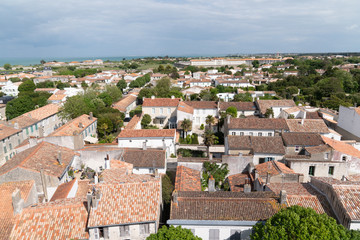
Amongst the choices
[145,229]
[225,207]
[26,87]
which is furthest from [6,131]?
[26,87]

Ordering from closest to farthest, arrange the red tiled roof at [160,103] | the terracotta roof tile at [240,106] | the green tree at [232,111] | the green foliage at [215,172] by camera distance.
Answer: the green foliage at [215,172], the green tree at [232,111], the red tiled roof at [160,103], the terracotta roof tile at [240,106]

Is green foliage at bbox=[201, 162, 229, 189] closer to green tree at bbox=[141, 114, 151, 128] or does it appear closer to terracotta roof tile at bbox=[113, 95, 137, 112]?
green tree at bbox=[141, 114, 151, 128]

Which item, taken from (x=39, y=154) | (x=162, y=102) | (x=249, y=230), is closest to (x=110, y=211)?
(x=249, y=230)

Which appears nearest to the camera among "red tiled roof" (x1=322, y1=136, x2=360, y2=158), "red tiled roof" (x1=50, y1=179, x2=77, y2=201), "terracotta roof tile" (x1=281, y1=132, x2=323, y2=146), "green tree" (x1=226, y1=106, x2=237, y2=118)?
"red tiled roof" (x1=50, y1=179, x2=77, y2=201)

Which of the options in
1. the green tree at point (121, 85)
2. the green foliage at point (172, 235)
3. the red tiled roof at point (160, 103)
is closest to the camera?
the green foliage at point (172, 235)

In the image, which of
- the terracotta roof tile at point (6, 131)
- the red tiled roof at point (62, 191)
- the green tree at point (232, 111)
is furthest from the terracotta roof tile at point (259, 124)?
the terracotta roof tile at point (6, 131)

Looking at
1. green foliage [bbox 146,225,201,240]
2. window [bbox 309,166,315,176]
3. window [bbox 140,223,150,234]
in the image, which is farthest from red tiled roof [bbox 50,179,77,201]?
window [bbox 309,166,315,176]

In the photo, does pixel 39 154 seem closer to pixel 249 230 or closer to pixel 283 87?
pixel 249 230

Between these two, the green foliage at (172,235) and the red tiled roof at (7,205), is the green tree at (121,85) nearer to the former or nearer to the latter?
the red tiled roof at (7,205)
